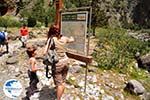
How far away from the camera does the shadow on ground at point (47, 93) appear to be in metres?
8.12

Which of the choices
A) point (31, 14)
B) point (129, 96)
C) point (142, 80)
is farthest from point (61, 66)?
Result: point (31, 14)

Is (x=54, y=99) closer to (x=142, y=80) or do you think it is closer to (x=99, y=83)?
(x=99, y=83)

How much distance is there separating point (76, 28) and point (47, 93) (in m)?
1.83

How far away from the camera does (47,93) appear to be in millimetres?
8406

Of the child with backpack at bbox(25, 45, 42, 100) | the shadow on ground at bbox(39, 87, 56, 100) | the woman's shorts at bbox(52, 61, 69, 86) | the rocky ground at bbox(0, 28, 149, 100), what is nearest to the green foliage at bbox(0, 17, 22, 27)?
the rocky ground at bbox(0, 28, 149, 100)

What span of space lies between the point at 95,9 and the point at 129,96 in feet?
44.6

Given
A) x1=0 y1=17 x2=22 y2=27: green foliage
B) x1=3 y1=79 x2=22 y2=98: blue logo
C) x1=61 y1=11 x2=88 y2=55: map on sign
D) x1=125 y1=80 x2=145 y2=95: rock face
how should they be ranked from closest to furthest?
x1=3 y1=79 x2=22 y2=98: blue logo, x1=61 y1=11 x2=88 y2=55: map on sign, x1=125 y1=80 x2=145 y2=95: rock face, x1=0 y1=17 x2=22 y2=27: green foliage

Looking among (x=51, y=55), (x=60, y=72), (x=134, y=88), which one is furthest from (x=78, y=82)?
(x=51, y=55)

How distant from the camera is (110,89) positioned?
925cm

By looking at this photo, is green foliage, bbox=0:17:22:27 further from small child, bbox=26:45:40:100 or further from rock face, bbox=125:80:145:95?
small child, bbox=26:45:40:100

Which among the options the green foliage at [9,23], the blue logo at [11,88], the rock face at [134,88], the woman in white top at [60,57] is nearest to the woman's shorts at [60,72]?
the woman in white top at [60,57]

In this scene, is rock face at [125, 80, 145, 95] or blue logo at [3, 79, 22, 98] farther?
rock face at [125, 80, 145, 95]

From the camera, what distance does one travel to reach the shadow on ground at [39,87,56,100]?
26.7 feet

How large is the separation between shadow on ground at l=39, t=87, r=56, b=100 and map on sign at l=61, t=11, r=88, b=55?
1193mm
